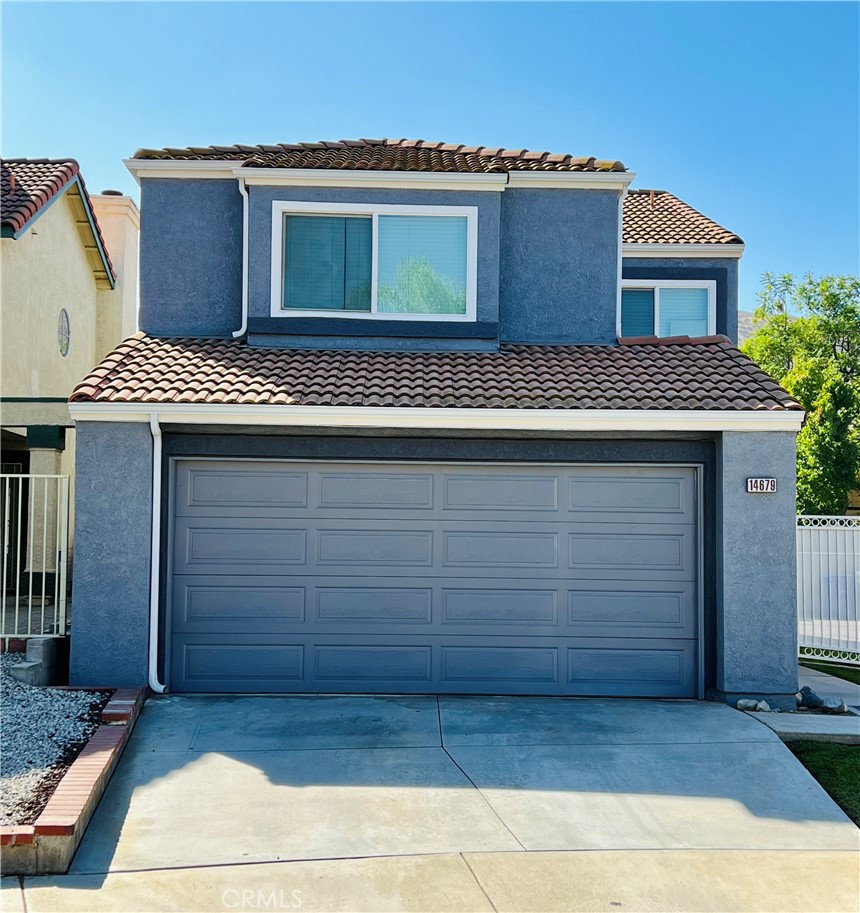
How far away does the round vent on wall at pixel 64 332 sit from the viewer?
16078 mm

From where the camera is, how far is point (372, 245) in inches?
426

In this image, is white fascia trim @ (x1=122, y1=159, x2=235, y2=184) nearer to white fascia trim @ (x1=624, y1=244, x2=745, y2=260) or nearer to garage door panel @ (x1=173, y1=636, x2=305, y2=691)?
garage door panel @ (x1=173, y1=636, x2=305, y2=691)

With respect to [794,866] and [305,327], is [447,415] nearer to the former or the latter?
[305,327]

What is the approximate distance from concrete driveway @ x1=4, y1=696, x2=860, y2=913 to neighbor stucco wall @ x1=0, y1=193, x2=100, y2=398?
8060 millimetres

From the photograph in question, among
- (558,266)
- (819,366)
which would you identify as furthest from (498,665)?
(819,366)

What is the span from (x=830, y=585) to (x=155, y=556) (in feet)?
27.0

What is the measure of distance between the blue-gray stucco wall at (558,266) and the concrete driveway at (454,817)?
4.93 m

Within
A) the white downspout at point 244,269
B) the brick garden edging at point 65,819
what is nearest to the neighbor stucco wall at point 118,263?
the white downspout at point 244,269

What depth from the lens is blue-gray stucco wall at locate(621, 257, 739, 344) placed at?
15.4 meters

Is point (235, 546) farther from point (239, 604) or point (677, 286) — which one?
point (677, 286)

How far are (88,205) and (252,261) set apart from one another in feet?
26.2

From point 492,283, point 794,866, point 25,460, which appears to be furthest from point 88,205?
point 794,866

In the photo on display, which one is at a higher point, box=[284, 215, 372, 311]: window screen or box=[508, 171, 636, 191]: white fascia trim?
box=[508, 171, 636, 191]: white fascia trim

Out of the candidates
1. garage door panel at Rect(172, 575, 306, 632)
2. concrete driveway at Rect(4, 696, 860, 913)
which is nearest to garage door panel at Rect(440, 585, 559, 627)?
concrete driveway at Rect(4, 696, 860, 913)
